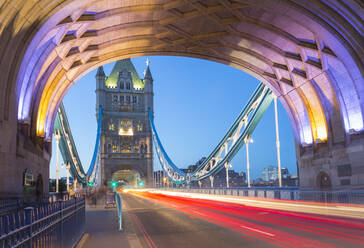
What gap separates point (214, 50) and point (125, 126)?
7754 cm

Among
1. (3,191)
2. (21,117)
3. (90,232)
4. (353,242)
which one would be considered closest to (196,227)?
(90,232)

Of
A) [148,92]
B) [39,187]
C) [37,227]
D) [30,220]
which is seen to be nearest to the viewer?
[30,220]

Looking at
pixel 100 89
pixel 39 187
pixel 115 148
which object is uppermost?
pixel 100 89

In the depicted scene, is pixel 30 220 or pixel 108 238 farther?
pixel 108 238

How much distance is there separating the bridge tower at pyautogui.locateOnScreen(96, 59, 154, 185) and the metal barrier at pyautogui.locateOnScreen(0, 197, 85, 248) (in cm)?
9411

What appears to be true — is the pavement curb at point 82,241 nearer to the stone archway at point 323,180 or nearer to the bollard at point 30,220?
the bollard at point 30,220

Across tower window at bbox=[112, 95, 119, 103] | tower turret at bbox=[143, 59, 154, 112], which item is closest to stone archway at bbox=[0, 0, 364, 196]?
tower turret at bbox=[143, 59, 154, 112]

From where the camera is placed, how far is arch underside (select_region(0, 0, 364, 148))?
720 inches

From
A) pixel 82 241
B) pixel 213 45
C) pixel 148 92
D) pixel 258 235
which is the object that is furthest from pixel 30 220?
pixel 148 92

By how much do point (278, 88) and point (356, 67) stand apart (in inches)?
439

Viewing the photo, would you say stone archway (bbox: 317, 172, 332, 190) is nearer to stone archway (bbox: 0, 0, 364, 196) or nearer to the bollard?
stone archway (bbox: 0, 0, 364, 196)

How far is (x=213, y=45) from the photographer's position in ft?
97.9

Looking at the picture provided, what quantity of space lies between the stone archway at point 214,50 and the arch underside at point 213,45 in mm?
72

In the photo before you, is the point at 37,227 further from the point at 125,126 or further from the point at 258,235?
the point at 125,126
